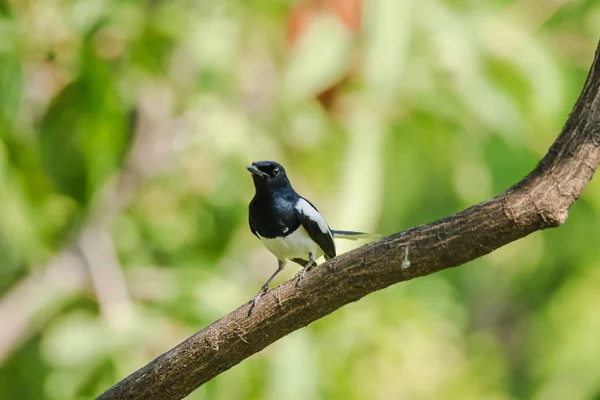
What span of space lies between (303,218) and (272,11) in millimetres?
1477

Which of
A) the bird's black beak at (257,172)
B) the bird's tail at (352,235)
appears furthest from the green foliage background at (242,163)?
the bird's black beak at (257,172)

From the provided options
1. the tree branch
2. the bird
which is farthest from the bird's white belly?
the tree branch

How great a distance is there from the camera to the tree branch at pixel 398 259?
1.58 meters

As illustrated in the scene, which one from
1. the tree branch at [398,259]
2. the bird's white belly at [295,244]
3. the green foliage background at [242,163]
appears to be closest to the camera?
the tree branch at [398,259]

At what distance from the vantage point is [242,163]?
152 inches

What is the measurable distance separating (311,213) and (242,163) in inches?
49.7

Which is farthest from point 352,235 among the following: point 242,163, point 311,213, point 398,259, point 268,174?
point 242,163

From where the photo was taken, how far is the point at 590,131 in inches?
62.8

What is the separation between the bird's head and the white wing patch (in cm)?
8

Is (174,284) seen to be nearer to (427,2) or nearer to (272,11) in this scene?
(272,11)

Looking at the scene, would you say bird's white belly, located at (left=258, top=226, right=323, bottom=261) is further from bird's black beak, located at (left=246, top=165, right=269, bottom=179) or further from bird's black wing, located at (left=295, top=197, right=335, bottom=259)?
bird's black beak, located at (left=246, top=165, right=269, bottom=179)

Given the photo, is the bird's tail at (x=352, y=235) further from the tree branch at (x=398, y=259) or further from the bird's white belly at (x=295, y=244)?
the tree branch at (x=398, y=259)

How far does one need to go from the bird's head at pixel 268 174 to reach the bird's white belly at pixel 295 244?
156 millimetres

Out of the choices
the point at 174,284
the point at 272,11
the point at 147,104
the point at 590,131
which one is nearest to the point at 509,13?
the point at 272,11
